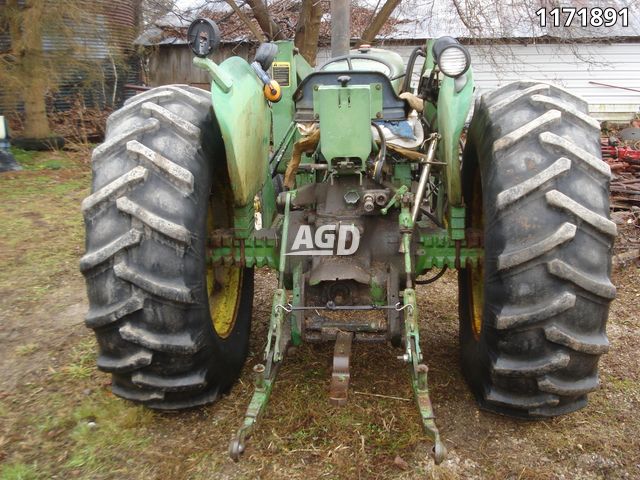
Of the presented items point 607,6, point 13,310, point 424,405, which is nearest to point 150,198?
point 424,405

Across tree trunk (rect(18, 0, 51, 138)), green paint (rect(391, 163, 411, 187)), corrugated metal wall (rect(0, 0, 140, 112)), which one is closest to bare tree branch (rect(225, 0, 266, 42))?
corrugated metal wall (rect(0, 0, 140, 112))

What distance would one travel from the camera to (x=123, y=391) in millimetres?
2820

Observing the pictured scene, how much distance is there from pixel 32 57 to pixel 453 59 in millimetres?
9779

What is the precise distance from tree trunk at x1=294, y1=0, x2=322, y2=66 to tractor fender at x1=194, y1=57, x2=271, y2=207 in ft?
29.3

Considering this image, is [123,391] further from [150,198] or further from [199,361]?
[150,198]

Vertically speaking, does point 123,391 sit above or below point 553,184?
below

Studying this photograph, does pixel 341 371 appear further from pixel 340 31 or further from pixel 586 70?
pixel 586 70

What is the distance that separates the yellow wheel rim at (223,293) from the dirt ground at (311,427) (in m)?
0.31

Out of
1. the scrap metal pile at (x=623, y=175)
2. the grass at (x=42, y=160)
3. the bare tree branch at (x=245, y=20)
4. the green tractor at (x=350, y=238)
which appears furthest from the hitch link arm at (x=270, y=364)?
the bare tree branch at (x=245, y=20)

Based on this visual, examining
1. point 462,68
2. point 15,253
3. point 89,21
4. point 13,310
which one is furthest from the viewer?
point 89,21

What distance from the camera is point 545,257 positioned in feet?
8.05

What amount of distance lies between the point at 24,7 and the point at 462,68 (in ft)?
33.7

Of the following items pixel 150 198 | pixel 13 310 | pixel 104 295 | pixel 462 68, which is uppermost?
pixel 462 68

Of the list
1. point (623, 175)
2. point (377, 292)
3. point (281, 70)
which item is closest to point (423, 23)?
point (623, 175)
